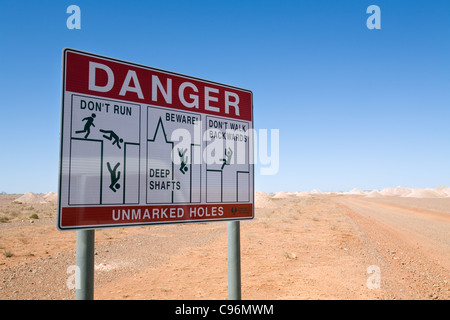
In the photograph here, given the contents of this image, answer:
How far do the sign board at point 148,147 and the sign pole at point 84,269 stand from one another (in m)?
0.15

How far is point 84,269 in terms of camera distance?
2289 mm

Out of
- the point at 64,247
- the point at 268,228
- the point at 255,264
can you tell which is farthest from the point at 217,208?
the point at 268,228

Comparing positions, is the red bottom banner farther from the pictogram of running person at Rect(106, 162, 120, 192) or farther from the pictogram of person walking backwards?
the pictogram of person walking backwards

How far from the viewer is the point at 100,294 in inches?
281

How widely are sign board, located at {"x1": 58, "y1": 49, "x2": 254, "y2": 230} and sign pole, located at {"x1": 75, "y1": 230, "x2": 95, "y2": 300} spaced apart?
147 mm

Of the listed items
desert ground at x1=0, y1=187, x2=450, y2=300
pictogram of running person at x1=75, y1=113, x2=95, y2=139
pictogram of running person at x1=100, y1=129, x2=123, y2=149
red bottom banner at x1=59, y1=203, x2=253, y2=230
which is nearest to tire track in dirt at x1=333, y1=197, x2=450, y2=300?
desert ground at x1=0, y1=187, x2=450, y2=300

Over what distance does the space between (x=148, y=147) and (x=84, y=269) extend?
44.8 inches

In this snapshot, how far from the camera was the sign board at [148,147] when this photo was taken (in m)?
2.52

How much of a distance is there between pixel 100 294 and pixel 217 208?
17.7ft

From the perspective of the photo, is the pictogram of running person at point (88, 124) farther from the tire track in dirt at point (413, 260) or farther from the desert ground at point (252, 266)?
the tire track in dirt at point (413, 260)

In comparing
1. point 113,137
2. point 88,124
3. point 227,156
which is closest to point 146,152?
point 113,137

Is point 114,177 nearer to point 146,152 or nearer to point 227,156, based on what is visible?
point 146,152

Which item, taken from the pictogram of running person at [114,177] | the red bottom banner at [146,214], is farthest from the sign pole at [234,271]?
the pictogram of running person at [114,177]

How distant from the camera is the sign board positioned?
252 cm
